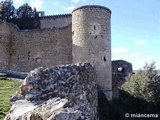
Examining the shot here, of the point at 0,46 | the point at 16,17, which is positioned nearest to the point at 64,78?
the point at 0,46

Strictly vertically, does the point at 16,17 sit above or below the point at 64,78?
above

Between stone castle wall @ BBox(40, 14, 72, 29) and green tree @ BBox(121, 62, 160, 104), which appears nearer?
green tree @ BBox(121, 62, 160, 104)

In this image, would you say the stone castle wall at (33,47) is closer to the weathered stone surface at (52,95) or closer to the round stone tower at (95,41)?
the round stone tower at (95,41)

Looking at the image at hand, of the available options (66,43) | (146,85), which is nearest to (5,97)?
(66,43)

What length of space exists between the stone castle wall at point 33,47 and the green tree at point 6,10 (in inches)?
257

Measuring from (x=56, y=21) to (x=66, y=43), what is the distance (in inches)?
246

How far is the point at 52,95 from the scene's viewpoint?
6895 millimetres

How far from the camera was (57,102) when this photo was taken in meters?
5.29

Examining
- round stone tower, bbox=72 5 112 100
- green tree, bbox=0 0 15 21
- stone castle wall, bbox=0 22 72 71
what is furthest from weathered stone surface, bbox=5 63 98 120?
green tree, bbox=0 0 15 21

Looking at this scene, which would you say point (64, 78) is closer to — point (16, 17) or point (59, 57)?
point (59, 57)

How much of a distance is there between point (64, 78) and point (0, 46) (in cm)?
1740

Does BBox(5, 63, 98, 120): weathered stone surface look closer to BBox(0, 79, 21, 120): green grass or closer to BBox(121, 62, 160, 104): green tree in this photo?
BBox(0, 79, 21, 120): green grass

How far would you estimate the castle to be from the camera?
1862cm

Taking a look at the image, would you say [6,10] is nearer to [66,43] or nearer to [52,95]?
[66,43]
